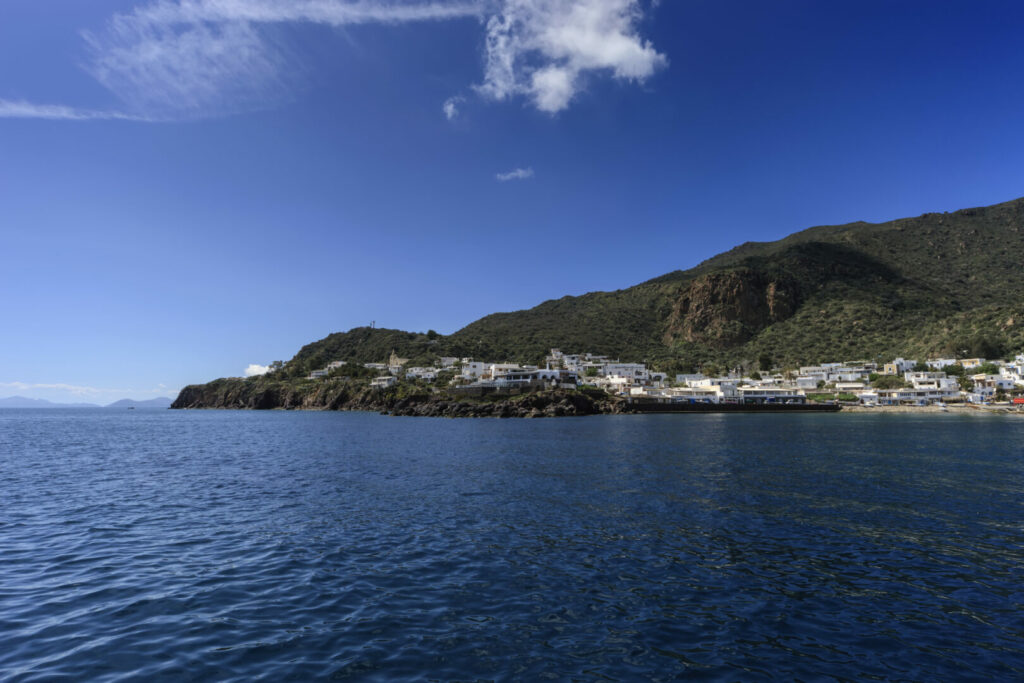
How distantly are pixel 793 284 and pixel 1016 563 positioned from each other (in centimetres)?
19047

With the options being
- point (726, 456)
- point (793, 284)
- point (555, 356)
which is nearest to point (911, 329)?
point (793, 284)

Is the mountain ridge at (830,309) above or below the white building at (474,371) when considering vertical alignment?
above

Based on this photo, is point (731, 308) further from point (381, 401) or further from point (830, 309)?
point (381, 401)

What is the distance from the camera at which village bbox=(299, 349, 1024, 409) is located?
110750 millimetres

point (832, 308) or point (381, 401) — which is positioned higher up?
point (832, 308)

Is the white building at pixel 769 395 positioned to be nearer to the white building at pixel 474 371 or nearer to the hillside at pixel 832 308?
the hillside at pixel 832 308

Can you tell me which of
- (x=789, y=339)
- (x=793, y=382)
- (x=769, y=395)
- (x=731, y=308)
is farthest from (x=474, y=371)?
(x=731, y=308)

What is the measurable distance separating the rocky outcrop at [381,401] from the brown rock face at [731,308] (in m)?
86.7

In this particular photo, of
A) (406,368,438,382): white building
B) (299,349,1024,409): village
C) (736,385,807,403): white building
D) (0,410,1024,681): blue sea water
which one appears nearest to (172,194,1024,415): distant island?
(299,349,1024,409): village

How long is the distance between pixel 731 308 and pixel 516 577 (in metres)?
193

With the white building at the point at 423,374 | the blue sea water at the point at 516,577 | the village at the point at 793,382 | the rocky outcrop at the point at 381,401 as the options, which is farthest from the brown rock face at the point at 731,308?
the blue sea water at the point at 516,577

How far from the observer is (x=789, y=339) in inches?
6639

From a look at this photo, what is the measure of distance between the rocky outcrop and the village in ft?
27.8

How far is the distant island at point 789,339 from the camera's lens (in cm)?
12250
